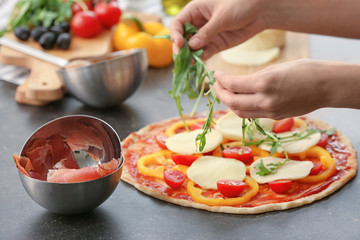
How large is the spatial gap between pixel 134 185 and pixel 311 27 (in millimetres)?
1068

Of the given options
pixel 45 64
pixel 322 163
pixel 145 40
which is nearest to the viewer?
pixel 322 163

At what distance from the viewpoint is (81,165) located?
200 cm

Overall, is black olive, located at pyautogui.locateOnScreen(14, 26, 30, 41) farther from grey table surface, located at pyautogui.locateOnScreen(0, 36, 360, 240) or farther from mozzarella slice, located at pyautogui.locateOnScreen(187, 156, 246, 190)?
mozzarella slice, located at pyautogui.locateOnScreen(187, 156, 246, 190)

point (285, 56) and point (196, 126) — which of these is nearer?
point (196, 126)

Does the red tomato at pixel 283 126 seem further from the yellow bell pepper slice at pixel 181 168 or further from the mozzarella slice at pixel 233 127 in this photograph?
the yellow bell pepper slice at pixel 181 168

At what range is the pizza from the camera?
194 centimetres

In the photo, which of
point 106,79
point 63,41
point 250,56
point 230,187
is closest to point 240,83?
point 230,187

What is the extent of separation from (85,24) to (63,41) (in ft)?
0.69

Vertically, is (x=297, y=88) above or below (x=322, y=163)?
above

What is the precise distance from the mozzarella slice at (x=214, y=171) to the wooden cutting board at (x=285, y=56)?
3.43 ft

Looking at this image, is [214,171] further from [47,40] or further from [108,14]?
[108,14]

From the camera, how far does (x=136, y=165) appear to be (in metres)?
2.22

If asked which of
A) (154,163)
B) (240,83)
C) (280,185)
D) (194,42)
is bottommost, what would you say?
(154,163)

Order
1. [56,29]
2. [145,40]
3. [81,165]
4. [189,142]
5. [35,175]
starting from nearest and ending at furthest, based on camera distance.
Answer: [35,175] → [81,165] → [189,142] → [145,40] → [56,29]
